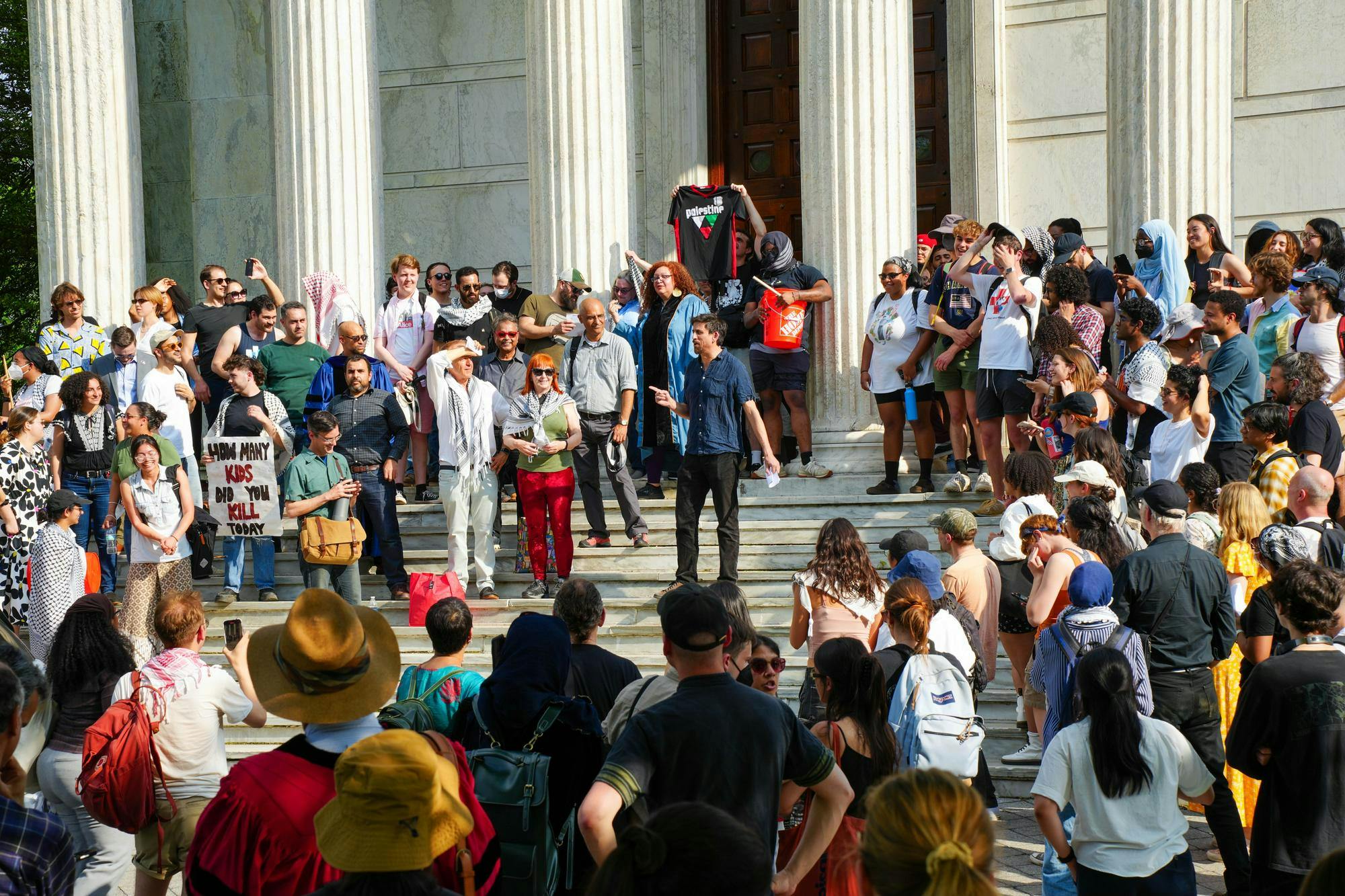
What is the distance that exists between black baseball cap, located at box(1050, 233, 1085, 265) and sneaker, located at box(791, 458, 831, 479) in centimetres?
250

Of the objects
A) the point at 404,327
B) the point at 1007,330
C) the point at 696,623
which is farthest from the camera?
the point at 404,327

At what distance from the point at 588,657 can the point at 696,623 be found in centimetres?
177

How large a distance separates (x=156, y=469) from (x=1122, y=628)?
736 centimetres

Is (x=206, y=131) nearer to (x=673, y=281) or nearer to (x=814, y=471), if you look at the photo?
(x=673, y=281)

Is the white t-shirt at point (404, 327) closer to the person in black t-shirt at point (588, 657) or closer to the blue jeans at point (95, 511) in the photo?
the blue jeans at point (95, 511)

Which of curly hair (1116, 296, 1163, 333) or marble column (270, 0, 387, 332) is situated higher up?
marble column (270, 0, 387, 332)

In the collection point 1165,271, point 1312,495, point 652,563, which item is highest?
point 1165,271

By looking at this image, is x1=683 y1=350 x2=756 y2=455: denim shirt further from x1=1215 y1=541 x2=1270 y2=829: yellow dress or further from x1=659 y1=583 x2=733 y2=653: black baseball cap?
x1=659 y1=583 x2=733 y2=653: black baseball cap

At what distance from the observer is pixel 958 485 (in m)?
11.8

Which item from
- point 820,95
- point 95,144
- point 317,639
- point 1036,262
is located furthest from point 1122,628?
point 95,144

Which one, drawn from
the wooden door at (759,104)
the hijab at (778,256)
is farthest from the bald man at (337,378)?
the wooden door at (759,104)

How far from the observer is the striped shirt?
6.45 m

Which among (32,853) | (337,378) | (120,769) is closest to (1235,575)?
(120,769)

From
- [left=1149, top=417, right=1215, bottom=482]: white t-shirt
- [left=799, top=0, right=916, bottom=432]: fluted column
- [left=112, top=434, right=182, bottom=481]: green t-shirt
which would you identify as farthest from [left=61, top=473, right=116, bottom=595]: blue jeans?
[left=1149, top=417, right=1215, bottom=482]: white t-shirt
